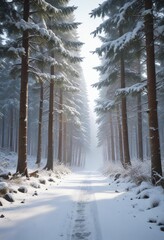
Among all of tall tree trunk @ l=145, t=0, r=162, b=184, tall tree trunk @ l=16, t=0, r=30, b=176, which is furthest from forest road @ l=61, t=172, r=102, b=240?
tall tree trunk @ l=16, t=0, r=30, b=176

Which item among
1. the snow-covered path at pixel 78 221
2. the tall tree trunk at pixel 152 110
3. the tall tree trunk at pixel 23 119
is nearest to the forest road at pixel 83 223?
the snow-covered path at pixel 78 221

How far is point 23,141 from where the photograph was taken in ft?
35.4

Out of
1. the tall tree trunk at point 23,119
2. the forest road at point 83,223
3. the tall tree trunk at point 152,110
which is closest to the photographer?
the forest road at point 83,223

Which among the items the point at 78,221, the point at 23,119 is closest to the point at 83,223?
the point at 78,221

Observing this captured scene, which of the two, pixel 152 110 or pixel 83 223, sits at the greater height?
pixel 152 110

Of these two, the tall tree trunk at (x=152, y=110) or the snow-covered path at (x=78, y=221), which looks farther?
the tall tree trunk at (x=152, y=110)

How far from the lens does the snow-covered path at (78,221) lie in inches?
175

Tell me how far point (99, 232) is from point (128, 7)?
9.40m

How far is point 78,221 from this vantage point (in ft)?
17.5

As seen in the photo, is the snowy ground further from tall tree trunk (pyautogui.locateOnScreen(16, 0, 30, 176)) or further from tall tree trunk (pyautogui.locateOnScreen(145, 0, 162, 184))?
tall tree trunk (pyautogui.locateOnScreen(16, 0, 30, 176))

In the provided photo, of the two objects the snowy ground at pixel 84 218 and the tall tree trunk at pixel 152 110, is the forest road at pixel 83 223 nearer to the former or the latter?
the snowy ground at pixel 84 218

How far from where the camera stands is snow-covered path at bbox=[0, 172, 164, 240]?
14.5ft

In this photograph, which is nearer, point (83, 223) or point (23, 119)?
point (83, 223)

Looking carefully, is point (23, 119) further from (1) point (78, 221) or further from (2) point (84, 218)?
(1) point (78, 221)
